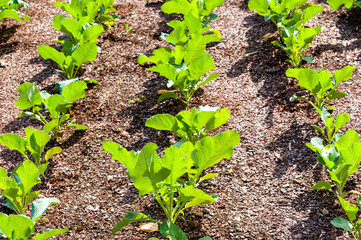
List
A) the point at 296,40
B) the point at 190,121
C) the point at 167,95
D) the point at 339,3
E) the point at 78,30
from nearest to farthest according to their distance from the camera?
the point at 190,121
the point at 167,95
the point at 296,40
the point at 78,30
the point at 339,3

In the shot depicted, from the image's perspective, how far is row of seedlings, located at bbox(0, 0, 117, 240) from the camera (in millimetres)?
2115

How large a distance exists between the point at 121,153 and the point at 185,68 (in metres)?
1.03

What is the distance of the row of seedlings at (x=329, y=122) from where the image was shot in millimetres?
2199

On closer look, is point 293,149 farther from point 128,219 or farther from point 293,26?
point 128,219

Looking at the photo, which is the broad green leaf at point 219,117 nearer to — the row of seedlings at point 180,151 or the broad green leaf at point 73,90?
the row of seedlings at point 180,151

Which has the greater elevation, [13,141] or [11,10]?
[11,10]

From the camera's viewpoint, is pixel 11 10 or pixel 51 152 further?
pixel 11 10

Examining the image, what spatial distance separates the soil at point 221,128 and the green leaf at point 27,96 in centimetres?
30

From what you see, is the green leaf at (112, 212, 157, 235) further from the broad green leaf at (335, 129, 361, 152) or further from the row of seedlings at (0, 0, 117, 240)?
the broad green leaf at (335, 129, 361, 152)

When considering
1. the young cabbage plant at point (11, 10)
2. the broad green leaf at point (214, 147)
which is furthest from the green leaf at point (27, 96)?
the young cabbage plant at point (11, 10)

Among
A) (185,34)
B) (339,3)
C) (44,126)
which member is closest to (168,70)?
(185,34)

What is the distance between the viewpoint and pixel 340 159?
2277mm

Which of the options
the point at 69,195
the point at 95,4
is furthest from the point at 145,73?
the point at 69,195

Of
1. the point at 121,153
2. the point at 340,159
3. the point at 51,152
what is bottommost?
the point at 51,152
